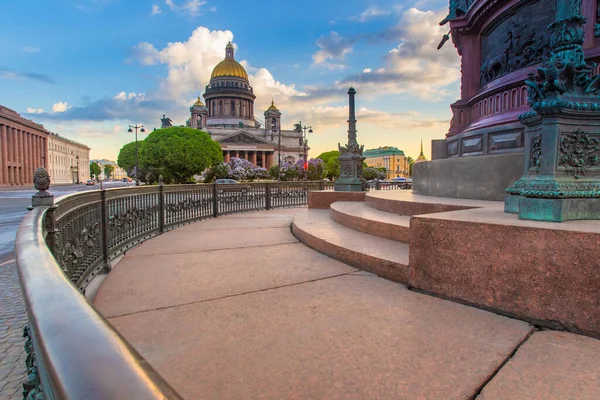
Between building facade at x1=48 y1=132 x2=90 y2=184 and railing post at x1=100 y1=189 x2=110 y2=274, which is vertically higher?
building facade at x1=48 y1=132 x2=90 y2=184

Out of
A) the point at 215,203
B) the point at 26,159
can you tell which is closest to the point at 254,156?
the point at 26,159

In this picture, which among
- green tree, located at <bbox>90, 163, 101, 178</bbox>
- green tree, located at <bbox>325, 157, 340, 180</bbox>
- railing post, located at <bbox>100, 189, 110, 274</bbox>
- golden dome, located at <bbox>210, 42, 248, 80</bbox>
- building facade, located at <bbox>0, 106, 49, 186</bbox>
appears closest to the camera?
railing post, located at <bbox>100, 189, 110, 274</bbox>

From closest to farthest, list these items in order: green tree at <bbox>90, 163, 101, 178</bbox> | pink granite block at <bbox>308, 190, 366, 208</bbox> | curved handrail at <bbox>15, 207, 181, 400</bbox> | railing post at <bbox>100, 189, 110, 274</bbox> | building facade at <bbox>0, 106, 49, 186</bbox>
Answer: curved handrail at <bbox>15, 207, 181, 400</bbox>
railing post at <bbox>100, 189, 110, 274</bbox>
pink granite block at <bbox>308, 190, 366, 208</bbox>
building facade at <bbox>0, 106, 49, 186</bbox>
green tree at <bbox>90, 163, 101, 178</bbox>

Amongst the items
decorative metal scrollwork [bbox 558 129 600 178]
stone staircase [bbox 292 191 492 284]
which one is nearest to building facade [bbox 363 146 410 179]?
stone staircase [bbox 292 191 492 284]

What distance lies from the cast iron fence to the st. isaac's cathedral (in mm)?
91531

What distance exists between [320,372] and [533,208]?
2584 mm

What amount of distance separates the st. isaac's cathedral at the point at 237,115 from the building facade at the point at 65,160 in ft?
141

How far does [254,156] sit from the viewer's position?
324ft

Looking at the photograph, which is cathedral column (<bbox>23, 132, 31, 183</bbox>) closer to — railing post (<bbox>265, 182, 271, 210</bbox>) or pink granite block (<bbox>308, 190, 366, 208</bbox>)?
railing post (<bbox>265, 182, 271, 210</bbox>)

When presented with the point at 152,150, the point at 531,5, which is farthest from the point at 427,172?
the point at 152,150

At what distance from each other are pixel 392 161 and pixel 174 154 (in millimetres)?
107564

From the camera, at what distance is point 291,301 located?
11.3 ft

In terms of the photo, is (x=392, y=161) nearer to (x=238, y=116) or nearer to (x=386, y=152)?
(x=386, y=152)

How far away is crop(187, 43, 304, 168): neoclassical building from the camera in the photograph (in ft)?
328
